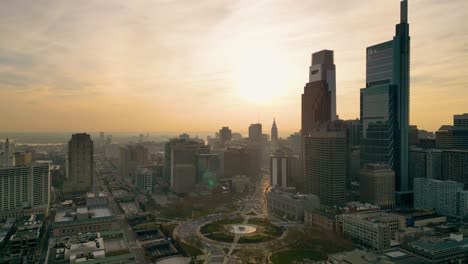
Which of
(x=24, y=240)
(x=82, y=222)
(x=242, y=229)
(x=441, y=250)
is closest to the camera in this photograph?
(x=441, y=250)

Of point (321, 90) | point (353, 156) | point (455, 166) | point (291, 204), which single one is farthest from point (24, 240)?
point (455, 166)

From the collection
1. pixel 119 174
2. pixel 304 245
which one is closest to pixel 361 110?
pixel 304 245

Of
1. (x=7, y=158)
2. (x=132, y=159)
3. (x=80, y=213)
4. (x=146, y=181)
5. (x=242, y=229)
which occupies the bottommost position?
(x=242, y=229)

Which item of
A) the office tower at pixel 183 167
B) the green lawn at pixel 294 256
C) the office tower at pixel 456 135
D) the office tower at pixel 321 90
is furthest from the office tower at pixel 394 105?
the office tower at pixel 183 167

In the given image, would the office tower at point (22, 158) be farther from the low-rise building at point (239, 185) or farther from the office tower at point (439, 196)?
the office tower at point (439, 196)

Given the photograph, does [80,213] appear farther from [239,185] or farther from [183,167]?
[239,185]

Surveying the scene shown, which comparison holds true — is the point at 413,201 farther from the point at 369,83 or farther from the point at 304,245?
the point at 304,245

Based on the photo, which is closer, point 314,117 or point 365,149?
point 365,149
